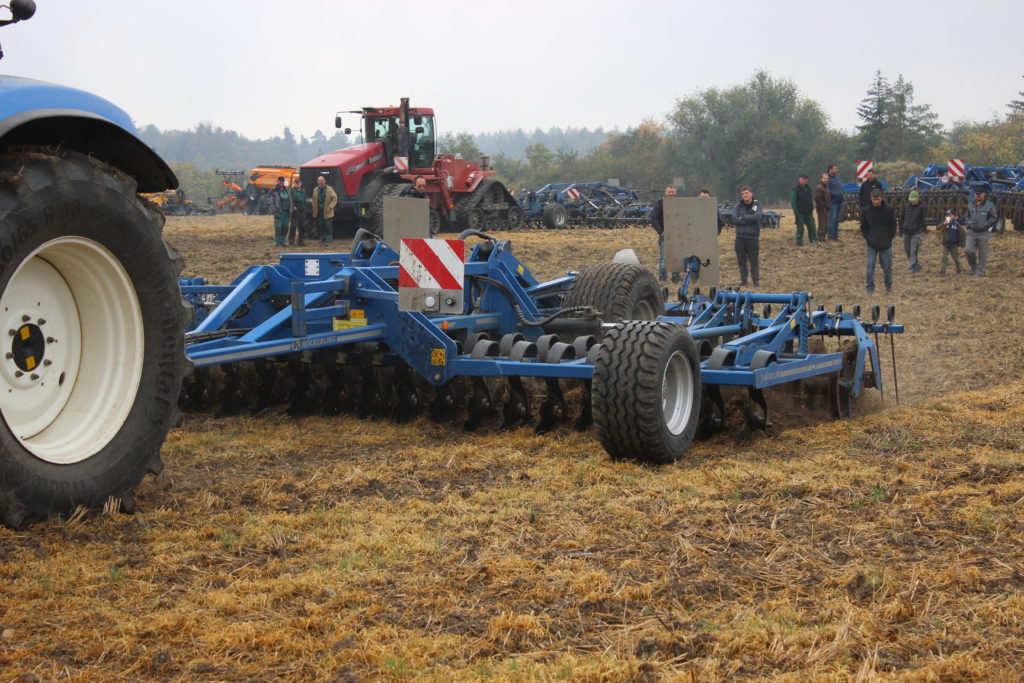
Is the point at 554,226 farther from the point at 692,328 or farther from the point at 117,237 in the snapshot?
the point at 117,237

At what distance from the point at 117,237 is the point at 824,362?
15.2 feet

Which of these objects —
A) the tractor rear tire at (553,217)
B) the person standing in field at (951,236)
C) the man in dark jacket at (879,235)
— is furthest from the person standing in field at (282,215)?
the person standing in field at (951,236)

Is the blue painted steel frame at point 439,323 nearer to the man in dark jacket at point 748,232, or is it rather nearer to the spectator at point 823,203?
the man in dark jacket at point 748,232

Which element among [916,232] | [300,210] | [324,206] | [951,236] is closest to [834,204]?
[916,232]

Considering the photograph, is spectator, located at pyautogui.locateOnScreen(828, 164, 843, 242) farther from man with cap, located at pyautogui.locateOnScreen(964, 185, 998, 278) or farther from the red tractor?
the red tractor

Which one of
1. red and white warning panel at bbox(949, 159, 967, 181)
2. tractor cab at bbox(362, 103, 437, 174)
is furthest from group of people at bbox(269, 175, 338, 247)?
red and white warning panel at bbox(949, 159, 967, 181)

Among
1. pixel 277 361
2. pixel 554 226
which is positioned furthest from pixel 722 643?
pixel 554 226

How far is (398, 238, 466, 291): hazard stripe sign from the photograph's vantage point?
21.5ft

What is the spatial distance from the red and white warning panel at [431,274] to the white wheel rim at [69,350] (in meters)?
2.37

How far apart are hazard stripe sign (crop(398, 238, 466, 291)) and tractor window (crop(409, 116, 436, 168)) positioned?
1753 centimetres

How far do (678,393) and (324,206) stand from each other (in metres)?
16.6

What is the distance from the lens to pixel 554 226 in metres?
28.3

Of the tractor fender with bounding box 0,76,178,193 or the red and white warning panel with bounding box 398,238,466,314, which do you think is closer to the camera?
the tractor fender with bounding box 0,76,178,193

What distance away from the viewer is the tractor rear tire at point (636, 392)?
5.63 meters
